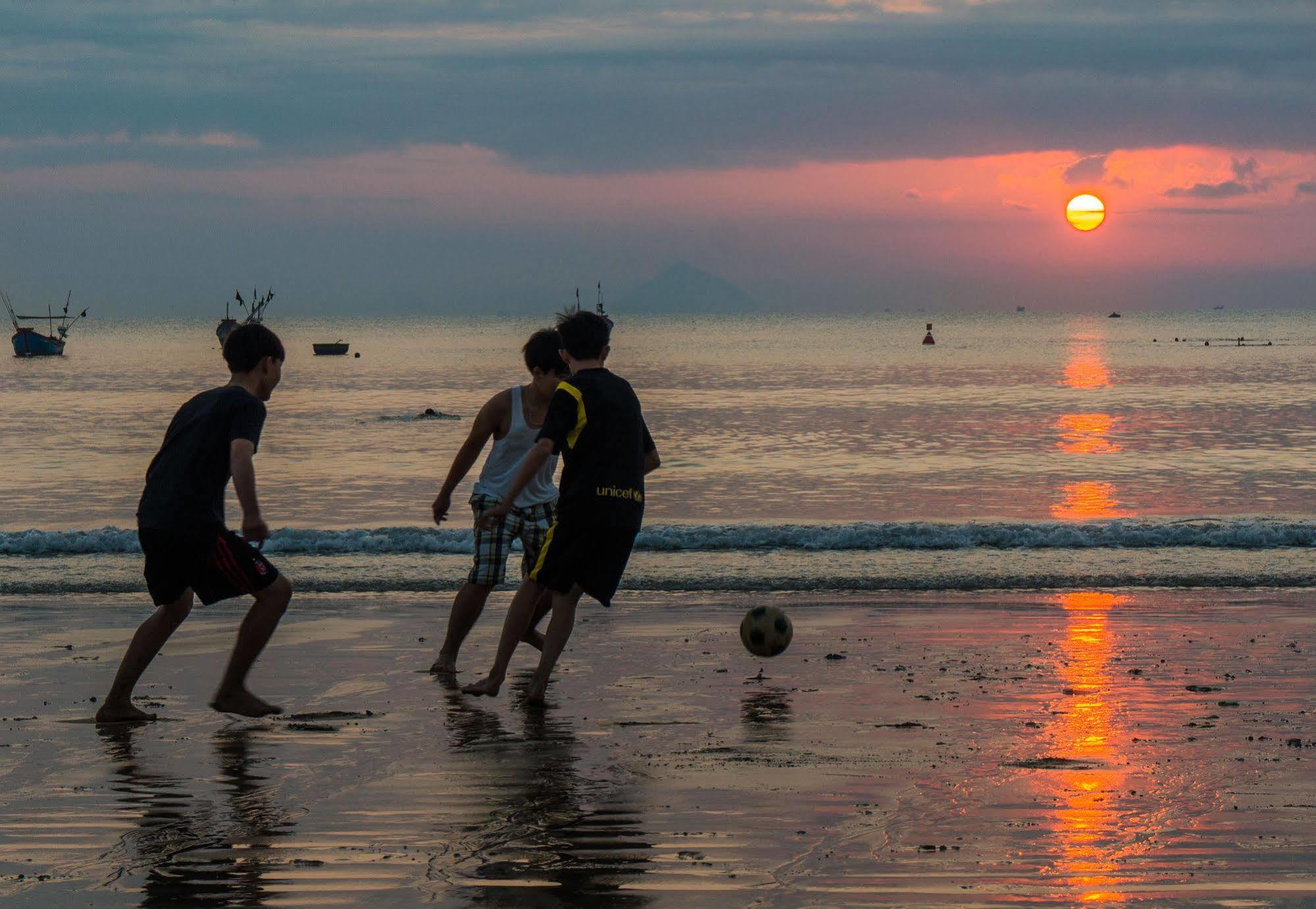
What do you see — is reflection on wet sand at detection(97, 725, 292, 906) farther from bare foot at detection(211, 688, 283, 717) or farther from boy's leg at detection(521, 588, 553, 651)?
boy's leg at detection(521, 588, 553, 651)

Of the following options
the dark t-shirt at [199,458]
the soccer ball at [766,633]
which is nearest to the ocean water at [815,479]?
the soccer ball at [766,633]

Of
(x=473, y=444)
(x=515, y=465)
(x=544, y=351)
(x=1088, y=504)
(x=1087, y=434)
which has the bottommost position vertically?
(x=1087, y=434)

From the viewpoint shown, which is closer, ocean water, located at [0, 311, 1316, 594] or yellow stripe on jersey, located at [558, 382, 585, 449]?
yellow stripe on jersey, located at [558, 382, 585, 449]

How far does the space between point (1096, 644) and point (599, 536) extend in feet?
11.6

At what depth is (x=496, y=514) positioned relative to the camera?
23.2 ft

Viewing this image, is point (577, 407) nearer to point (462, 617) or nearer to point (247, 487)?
point (247, 487)

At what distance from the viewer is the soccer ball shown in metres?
7.96

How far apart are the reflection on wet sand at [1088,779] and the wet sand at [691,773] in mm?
16

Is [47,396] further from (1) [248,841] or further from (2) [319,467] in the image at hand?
(1) [248,841]

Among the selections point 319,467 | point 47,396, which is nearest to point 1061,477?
point 319,467

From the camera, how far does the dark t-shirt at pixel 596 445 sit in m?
6.68

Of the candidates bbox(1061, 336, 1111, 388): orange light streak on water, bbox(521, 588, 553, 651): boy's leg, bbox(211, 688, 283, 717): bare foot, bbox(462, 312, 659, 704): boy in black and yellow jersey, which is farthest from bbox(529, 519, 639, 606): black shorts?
bbox(1061, 336, 1111, 388): orange light streak on water

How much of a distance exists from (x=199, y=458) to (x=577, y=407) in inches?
67.0

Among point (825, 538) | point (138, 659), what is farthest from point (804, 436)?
point (138, 659)
